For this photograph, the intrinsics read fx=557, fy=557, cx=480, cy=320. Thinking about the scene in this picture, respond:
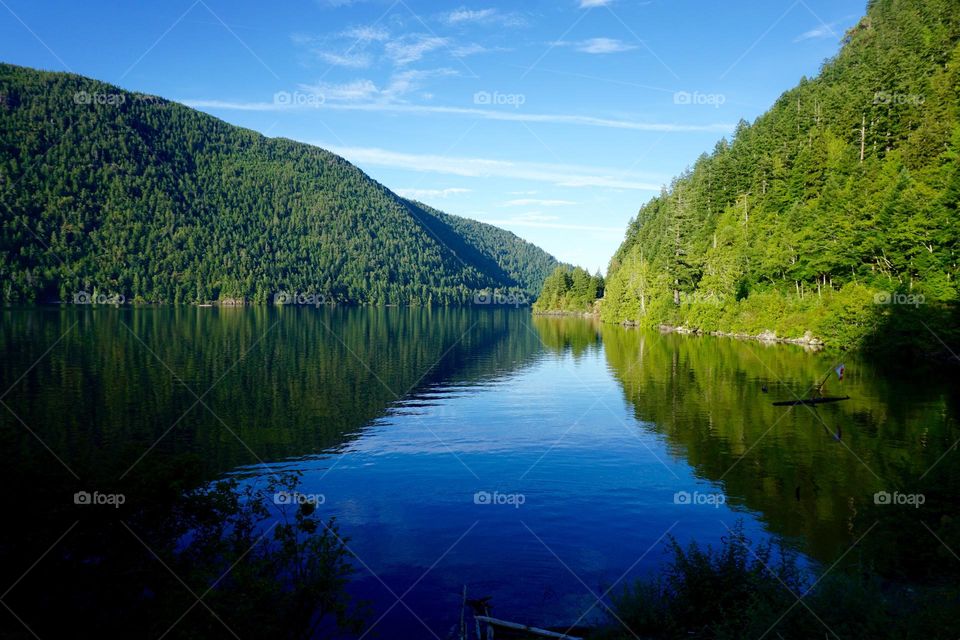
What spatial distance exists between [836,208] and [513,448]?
248ft

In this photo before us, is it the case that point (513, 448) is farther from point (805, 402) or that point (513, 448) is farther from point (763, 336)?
point (763, 336)

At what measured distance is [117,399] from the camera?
143 ft

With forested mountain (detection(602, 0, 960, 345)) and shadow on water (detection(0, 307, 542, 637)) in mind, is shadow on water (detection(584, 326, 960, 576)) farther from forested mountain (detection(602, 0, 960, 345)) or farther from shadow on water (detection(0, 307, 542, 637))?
shadow on water (detection(0, 307, 542, 637))

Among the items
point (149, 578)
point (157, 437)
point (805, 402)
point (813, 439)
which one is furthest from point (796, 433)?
point (157, 437)

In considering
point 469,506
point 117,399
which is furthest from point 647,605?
point 117,399

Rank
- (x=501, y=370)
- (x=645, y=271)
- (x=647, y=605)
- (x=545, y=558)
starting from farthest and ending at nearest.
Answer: (x=645, y=271), (x=501, y=370), (x=545, y=558), (x=647, y=605)

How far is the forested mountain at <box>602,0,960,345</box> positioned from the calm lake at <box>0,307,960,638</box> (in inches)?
596

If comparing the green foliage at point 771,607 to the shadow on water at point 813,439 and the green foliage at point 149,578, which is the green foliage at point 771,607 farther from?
the green foliage at point 149,578

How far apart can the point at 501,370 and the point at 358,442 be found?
35820 mm

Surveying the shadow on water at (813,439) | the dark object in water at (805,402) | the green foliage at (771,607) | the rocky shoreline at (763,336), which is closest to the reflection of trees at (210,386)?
the green foliage at (771,607)

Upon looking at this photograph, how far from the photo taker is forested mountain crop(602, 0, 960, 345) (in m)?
65.4

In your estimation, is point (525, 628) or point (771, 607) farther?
point (525, 628)

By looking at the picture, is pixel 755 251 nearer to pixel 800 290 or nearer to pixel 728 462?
pixel 800 290

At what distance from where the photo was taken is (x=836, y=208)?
275 ft
